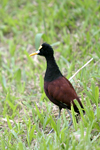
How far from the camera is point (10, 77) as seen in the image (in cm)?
532

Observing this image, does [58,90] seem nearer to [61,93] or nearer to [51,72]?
[61,93]

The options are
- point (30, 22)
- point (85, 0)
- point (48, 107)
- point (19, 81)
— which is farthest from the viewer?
point (30, 22)

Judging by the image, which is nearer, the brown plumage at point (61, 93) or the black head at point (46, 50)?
the brown plumage at point (61, 93)

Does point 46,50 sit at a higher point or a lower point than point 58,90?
higher

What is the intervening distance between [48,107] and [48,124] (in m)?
0.33

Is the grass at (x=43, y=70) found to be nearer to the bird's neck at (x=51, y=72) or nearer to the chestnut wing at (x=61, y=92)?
the chestnut wing at (x=61, y=92)

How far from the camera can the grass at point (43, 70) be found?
318 cm

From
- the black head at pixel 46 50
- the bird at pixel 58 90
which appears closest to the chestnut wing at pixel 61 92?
the bird at pixel 58 90

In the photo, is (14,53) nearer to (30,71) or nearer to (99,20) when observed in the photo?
(30,71)

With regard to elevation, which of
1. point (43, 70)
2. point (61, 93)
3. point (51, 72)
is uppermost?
point (43, 70)

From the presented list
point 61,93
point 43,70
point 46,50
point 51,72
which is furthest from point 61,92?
point 43,70

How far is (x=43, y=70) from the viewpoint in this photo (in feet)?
17.7

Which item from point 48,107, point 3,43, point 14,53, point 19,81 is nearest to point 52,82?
point 48,107

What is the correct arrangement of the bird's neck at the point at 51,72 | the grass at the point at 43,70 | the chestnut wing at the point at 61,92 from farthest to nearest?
the bird's neck at the point at 51,72 < the chestnut wing at the point at 61,92 < the grass at the point at 43,70
